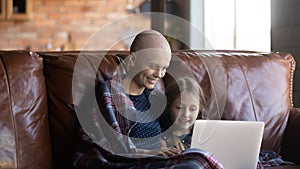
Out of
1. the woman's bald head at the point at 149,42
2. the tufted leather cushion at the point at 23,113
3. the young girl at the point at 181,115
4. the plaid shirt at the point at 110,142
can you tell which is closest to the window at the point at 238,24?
the young girl at the point at 181,115

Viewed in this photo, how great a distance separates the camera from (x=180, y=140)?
1.89 m

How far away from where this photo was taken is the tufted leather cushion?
178 cm

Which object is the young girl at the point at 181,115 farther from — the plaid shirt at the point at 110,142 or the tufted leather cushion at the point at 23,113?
the tufted leather cushion at the point at 23,113

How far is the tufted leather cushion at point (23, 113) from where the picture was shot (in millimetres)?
1778

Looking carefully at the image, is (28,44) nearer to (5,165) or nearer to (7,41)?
(7,41)

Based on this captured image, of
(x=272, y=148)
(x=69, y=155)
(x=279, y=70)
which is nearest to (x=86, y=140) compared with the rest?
(x=69, y=155)

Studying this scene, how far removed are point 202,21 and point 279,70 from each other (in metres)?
2.15

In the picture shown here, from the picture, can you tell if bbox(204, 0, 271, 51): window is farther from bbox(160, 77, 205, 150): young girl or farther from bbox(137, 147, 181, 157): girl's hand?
bbox(137, 147, 181, 157): girl's hand

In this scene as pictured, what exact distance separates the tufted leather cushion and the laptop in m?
0.57

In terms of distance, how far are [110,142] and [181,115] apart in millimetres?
304

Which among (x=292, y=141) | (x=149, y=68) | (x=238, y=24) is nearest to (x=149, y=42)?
(x=149, y=68)

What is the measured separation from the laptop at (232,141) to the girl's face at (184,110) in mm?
118

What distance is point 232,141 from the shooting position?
173 cm

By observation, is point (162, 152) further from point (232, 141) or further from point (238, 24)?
point (238, 24)
